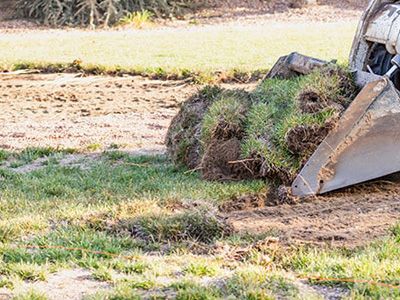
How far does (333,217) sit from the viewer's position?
5.14 metres

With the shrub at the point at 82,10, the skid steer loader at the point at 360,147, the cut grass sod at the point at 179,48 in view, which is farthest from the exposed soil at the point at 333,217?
the shrub at the point at 82,10

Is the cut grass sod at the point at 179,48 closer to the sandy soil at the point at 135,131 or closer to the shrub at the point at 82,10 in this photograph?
the sandy soil at the point at 135,131

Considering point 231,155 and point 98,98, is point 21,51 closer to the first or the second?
point 98,98

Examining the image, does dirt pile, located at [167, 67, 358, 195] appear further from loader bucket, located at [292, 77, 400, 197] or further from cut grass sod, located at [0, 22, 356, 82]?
A: cut grass sod, located at [0, 22, 356, 82]

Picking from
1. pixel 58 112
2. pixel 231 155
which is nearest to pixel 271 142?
pixel 231 155

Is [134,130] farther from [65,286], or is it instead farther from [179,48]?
[179,48]

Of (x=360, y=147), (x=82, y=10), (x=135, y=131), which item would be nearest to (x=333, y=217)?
(x=360, y=147)

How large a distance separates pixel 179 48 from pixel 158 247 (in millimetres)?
11251

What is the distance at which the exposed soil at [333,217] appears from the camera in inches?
183

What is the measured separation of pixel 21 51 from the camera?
575 inches

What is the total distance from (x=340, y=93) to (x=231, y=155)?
1.12 m

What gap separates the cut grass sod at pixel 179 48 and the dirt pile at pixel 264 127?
491 cm

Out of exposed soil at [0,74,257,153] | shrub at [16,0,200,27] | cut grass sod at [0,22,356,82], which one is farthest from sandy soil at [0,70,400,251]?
shrub at [16,0,200,27]

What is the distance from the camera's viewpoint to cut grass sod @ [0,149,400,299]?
3.70 metres
